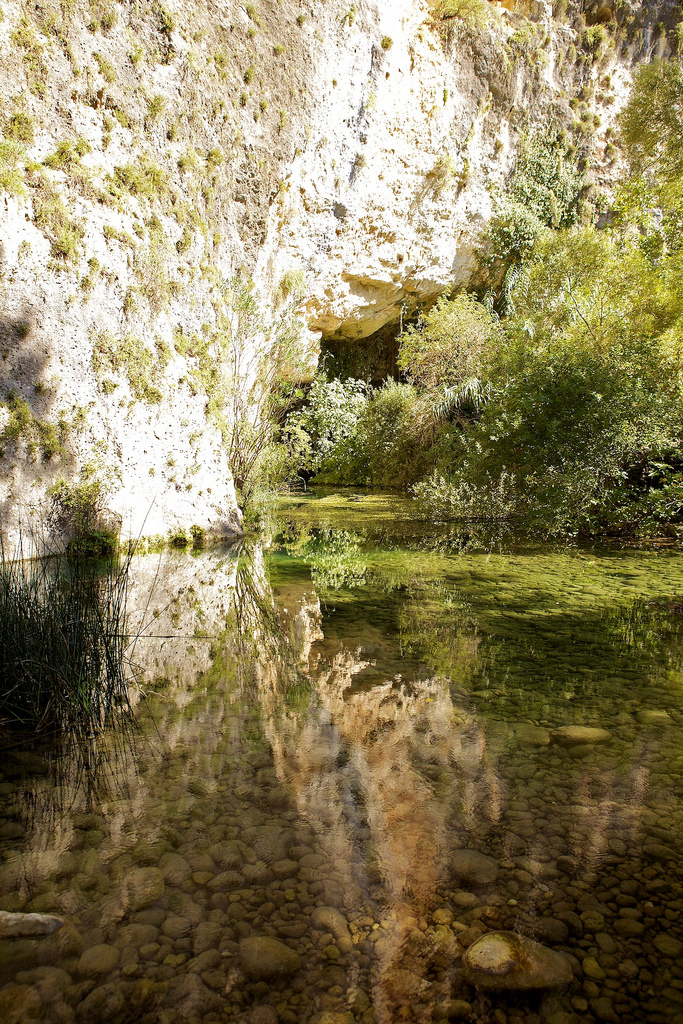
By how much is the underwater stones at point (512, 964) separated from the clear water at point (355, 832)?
3cm

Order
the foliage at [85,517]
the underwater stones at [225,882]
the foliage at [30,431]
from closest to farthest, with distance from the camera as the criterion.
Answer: the underwater stones at [225,882], the foliage at [30,431], the foliage at [85,517]

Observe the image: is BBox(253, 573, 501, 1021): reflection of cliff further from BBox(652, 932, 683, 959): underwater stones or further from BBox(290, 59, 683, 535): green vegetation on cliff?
BBox(290, 59, 683, 535): green vegetation on cliff

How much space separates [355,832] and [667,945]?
Answer: 108cm

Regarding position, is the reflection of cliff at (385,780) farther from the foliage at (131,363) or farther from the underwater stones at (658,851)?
the foliage at (131,363)

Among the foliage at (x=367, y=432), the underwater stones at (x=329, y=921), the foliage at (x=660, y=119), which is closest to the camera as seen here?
the underwater stones at (x=329, y=921)

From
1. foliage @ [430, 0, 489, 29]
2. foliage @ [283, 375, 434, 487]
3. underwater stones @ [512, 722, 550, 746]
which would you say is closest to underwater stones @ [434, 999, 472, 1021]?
underwater stones @ [512, 722, 550, 746]

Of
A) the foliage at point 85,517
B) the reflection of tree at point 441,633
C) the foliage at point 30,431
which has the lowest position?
the reflection of tree at point 441,633

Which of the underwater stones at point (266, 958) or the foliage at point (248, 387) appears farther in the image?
the foliage at point (248, 387)

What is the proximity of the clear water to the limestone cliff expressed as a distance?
4.57 metres

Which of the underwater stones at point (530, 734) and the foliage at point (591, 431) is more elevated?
the foliage at point (591, 431)

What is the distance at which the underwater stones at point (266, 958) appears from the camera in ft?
6.24

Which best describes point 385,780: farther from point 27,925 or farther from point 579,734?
point 27,925

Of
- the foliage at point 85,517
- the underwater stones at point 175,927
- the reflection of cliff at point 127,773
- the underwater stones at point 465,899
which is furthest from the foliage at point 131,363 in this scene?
the underwater stones at point 465,899

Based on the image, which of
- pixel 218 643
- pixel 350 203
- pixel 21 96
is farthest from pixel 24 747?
pixel 350 203
